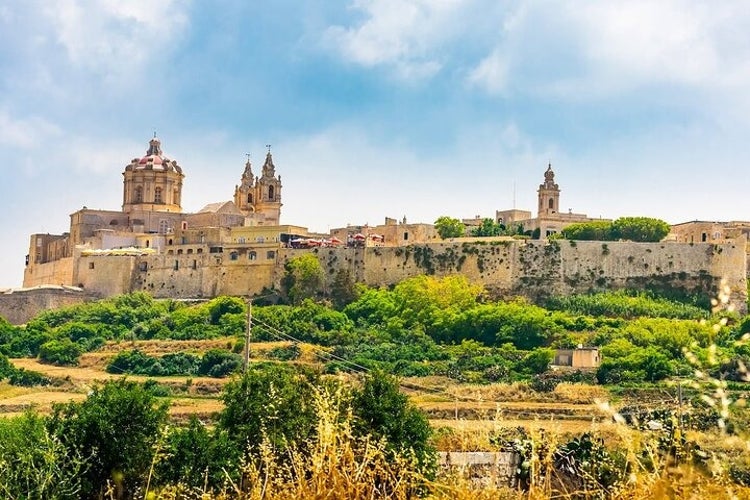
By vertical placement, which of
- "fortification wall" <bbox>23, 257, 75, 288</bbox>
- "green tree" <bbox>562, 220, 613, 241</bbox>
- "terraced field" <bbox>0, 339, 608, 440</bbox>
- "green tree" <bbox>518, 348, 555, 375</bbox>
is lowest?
"terraced field" <bbox>0, 339, 608, 440</bbox>

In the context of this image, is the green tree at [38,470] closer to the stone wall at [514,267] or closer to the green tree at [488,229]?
the stone wall at [514,267]

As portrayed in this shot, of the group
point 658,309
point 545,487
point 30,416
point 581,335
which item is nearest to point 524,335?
point 581,335

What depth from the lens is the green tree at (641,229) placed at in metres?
56.5

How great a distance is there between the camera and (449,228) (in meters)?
59.1

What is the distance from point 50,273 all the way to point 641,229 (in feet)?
93.0

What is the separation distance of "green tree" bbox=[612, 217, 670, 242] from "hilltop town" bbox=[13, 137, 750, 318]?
686 millimetres

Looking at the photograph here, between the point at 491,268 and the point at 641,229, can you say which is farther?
the point at 641,229

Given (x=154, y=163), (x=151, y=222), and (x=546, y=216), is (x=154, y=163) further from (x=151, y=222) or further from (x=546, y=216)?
(x=546, y=216)

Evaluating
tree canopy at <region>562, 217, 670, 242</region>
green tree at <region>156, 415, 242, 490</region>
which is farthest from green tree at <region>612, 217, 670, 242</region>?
green tree at <region>156, 415, 242, 490</region>

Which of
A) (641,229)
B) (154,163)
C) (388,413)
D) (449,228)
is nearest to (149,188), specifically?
(154,163)

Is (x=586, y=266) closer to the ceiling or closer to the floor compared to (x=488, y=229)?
closer to the floor

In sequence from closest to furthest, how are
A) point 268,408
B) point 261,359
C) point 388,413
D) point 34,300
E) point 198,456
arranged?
A: point 268,408, point 198,456, point 388,413, point 261,359, point 34,300

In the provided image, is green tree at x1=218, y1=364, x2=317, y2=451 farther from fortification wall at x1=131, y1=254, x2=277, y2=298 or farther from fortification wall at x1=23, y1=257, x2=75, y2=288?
fortification wall at x1=23, y1=257, x2=75, y2=288

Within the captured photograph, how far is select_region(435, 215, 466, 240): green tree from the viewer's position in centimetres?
5897
